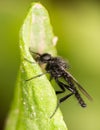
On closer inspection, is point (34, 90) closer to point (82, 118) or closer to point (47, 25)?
point (47, 25)

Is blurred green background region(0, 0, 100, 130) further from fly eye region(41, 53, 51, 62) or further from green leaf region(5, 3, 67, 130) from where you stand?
green leaf region(5, 3, 67, 130)

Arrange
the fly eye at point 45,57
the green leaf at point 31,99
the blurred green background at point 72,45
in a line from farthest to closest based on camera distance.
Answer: the blurred green background at point 72,45 → the fly eye at point 45,57 → the green leaf at point 31,99

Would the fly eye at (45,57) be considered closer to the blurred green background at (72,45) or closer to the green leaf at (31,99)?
the green leaf at (31,99)

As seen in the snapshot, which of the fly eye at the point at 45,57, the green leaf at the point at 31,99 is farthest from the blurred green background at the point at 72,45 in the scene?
the green leaf at the point at 31,99

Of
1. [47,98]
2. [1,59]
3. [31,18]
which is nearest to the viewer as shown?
[47,98]

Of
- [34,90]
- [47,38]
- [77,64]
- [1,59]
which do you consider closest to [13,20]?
[1,59]

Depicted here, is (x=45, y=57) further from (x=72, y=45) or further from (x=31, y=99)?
(x=72, y=45)

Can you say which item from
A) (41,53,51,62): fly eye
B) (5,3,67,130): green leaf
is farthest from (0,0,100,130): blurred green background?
(5,3,67,130): green leaf

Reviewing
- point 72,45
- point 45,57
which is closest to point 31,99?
point 45,57
